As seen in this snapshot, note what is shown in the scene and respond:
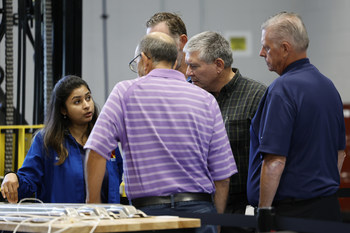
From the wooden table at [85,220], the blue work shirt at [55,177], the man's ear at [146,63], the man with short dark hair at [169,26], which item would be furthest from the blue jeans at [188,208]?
the man with short dark hair at [169,26]

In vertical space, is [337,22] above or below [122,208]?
above

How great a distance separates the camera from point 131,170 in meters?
2.10

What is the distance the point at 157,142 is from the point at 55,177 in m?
0.74

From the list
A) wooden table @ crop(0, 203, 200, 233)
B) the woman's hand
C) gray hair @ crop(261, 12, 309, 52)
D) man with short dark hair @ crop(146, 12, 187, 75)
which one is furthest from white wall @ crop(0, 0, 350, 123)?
wooden table @ crop(0, 203, 200, 233)

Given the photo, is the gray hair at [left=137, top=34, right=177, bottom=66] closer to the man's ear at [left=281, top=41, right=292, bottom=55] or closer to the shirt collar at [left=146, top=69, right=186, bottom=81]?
the shirt collar at [left=146, top=69, right=186, bottom=81]

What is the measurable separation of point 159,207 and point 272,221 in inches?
16.7

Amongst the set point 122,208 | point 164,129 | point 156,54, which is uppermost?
point 156,54

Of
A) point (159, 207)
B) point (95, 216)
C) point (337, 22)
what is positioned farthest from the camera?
point (337, 22)

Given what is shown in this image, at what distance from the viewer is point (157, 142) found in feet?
6.84

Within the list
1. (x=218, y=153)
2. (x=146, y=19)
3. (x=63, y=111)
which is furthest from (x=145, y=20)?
(x=218, y=153)

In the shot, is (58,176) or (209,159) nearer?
(209,159)

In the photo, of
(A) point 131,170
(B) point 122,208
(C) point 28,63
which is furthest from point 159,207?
(C) point 28,63

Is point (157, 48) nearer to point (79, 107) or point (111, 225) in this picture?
point (79, 107)

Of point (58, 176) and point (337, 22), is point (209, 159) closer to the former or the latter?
point (58, 176)
